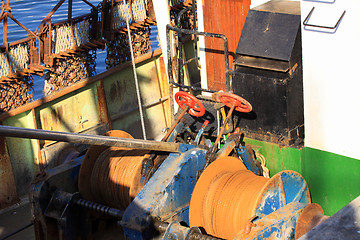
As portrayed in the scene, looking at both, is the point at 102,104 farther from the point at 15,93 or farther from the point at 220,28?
the point at 220,28

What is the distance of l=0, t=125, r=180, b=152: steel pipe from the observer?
4.62m

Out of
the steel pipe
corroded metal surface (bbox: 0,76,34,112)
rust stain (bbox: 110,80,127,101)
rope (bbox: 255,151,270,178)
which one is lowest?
rope (bbox: 255,151,270,178)

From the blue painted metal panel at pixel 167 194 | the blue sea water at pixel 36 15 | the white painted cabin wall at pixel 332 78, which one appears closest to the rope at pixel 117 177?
the blue painted metal panel at pixel 167 194

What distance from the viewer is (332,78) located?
256 inches

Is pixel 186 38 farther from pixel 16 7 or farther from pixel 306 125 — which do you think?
pixel 16 7

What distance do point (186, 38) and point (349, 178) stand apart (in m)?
5.86

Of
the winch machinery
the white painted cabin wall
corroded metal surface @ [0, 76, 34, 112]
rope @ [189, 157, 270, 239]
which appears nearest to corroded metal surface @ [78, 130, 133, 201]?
the winch machinery

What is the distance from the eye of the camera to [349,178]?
663 centimetres

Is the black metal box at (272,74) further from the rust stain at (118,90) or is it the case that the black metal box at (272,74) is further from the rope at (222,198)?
the rust stain at (118,90)

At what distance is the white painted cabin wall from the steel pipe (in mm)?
1700

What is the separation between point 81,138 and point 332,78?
9.72 feet

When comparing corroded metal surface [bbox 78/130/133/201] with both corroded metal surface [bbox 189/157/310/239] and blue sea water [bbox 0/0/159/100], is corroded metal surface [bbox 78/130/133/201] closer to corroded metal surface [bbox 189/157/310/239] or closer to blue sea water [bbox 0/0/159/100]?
corroded metal surface [bbox 189/157/310/239]

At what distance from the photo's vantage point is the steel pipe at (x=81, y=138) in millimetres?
4621

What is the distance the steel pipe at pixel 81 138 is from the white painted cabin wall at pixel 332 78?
1.70m
